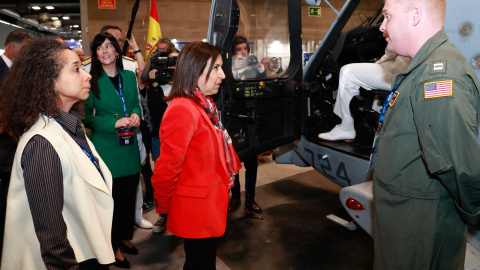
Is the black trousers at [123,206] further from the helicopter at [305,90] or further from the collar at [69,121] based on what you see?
the collar at [69,121]

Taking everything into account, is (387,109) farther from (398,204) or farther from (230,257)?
(230,257)

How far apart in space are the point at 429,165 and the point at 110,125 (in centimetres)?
205

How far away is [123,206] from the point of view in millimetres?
2721

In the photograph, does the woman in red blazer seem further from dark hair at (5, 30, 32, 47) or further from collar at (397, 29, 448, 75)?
dark hair at (5, 30, 32, 47)

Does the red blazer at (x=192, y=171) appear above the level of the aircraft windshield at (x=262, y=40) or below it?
below

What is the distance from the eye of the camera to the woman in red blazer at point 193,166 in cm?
173

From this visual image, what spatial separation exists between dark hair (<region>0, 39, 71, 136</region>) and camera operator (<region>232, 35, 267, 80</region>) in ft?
4.71

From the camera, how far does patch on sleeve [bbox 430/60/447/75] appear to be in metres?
1.23

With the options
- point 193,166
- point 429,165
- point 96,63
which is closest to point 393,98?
point 429,165

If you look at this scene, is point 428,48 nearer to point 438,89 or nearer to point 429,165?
point 438,89

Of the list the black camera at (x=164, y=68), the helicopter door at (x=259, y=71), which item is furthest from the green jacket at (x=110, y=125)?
the helicopter door at (x=259, y=71)

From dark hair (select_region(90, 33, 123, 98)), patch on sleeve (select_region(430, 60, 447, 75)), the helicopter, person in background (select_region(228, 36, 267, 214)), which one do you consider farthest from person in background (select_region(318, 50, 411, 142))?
dark hair (select_region(90, 33, 123, 98))

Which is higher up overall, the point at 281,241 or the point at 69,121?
the point at 69,121

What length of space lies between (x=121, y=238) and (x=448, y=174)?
255 cm
